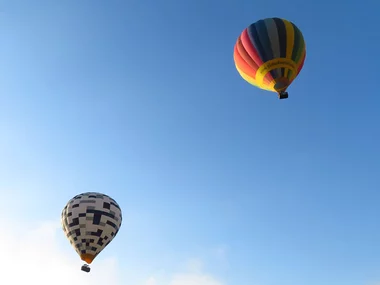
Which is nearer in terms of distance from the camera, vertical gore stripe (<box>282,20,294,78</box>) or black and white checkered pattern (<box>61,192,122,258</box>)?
vertical gore stripe (<box>282,20,294,78</box>)

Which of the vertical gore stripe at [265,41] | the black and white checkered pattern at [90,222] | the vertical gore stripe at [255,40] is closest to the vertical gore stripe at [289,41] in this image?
the vertical gore stripe at [265,41]

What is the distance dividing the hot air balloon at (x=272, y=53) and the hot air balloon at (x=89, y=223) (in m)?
14.9

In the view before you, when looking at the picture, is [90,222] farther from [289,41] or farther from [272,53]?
[289,41]

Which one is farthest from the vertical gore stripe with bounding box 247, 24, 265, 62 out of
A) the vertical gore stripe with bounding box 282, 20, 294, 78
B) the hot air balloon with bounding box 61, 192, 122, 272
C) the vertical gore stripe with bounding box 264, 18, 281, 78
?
the hot air balloon with bounding box 61, 192, 122, 272

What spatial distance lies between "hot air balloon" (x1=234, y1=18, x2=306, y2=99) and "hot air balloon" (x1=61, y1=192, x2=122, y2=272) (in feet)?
49.0

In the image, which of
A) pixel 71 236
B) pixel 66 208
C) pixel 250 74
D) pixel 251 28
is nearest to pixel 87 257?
pixel 71 236

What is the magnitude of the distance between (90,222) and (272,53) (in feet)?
58.4

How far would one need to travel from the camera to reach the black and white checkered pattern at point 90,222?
31484 millimetres

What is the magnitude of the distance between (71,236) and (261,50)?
63.1 ft

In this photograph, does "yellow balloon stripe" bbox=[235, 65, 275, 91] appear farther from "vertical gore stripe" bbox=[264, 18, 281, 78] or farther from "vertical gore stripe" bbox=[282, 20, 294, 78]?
"vertical gore stripe" bbox=[282, 20, 294, 78]

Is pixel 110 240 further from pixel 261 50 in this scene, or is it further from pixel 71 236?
pixel 261 50

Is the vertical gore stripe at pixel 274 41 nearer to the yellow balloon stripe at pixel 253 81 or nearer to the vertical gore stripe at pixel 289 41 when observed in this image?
A: the vertical gore stripe at pixel 289 41

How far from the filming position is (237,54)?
2800cm

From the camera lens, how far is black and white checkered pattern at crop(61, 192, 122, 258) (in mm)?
31484
